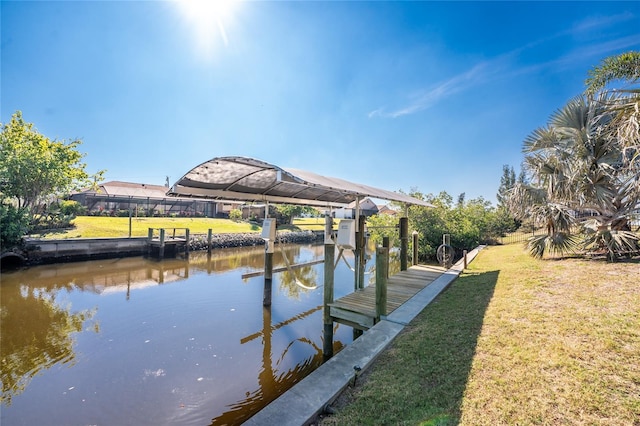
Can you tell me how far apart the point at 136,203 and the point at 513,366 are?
118 feet

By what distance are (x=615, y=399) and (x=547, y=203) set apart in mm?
8458

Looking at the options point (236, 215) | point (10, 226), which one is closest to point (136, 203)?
point (236, 215)

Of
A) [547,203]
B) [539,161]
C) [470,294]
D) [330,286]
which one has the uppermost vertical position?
[539,161]

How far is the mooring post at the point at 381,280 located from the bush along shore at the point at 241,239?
12.5m

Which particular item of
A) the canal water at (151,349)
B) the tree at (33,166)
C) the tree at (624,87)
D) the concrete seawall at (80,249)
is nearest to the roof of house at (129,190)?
the tree at (33,166)

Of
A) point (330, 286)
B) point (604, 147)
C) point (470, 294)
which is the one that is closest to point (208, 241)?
point (330, 286)

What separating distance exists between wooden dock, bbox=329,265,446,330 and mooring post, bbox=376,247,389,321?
15 cm

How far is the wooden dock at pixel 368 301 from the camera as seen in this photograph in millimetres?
4688

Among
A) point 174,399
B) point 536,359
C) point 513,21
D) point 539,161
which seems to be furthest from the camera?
point 539,161

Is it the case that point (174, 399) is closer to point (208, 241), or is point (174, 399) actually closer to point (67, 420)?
point (67, 420)

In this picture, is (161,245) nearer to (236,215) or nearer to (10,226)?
(10,226)

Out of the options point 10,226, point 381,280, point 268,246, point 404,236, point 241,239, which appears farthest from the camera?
point 241,239

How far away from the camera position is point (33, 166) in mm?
15508

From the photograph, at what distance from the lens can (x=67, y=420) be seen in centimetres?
341
